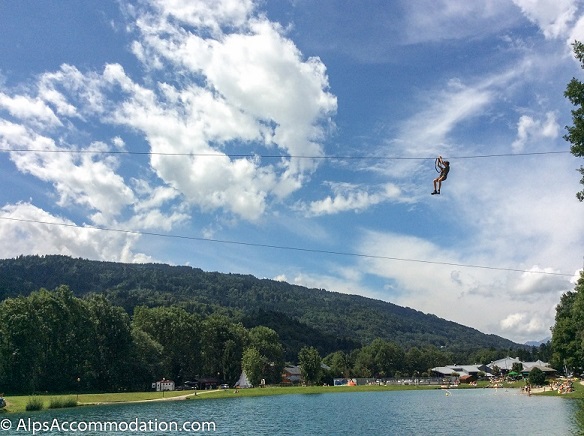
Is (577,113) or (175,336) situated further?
(175,336)

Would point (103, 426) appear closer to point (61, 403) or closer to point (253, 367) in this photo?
point (61, 403)

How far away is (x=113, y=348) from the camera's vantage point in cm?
10231

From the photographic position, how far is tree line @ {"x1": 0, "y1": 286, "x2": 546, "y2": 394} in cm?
8194

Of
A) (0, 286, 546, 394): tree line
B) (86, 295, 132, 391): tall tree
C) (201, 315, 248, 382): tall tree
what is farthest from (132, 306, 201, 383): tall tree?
(86, 295, 132, 391): tall tree

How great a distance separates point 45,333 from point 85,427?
5293cm

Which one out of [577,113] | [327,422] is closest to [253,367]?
[327,422]

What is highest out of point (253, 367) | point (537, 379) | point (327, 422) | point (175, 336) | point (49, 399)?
point (175, 336)

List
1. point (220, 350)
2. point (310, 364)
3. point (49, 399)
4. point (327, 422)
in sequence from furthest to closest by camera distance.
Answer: point (220, 350), point (310, 364), point (49, 399), point (327, 422)

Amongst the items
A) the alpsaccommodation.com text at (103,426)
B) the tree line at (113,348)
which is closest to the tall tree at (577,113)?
the alpsaccommodation.com text at (103,426)

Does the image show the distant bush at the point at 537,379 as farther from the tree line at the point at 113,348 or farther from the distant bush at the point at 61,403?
the distant bush at the point at 61,403

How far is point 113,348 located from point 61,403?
136ft

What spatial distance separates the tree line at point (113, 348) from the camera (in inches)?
3226

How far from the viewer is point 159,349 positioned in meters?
114

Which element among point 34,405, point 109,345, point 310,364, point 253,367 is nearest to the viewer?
point 34,405
